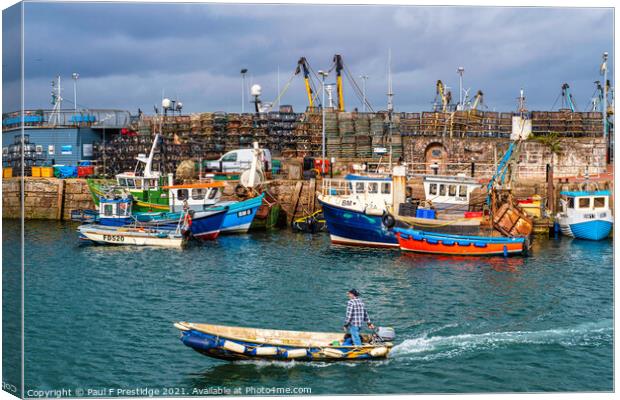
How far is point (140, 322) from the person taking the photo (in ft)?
79.5

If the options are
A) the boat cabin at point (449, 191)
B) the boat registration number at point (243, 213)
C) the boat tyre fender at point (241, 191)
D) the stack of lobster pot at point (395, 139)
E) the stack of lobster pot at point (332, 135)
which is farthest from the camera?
the stack of lobster pot at point (332, 135)

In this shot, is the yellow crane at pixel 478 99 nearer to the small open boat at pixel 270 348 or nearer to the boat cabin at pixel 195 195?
the boat cabin at pixel 195 195

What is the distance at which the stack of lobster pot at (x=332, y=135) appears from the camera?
58.3 meters

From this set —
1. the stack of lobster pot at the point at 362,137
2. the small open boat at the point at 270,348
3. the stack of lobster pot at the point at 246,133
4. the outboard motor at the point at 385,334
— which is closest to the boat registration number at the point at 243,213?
the stack of lobster pot at the point at 362,137

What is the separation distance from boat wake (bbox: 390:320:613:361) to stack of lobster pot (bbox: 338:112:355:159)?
117ft

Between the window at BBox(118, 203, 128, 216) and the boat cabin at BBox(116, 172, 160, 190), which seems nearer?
the window at BBox(118, 203, 128, 216)

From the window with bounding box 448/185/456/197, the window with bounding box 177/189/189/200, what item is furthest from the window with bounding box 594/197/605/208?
Result: the window with bounding box 177/189/189/200

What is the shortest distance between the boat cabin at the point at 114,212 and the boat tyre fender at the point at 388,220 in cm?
1401

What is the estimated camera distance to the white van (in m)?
57.2

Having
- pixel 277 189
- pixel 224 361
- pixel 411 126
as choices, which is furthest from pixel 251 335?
pixel 411 126

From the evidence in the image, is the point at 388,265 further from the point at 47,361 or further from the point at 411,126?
the point at 411,126

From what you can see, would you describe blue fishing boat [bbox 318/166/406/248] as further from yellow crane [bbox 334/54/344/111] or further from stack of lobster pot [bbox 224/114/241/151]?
stack of lobster pot [bbox 224/114/241/151]

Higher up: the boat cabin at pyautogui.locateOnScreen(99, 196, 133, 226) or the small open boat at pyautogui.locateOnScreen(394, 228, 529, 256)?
the boat cabin at pyautogui.locateOnScreen(99, 196, 133, 226)

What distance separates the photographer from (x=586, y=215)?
42.5 meters
